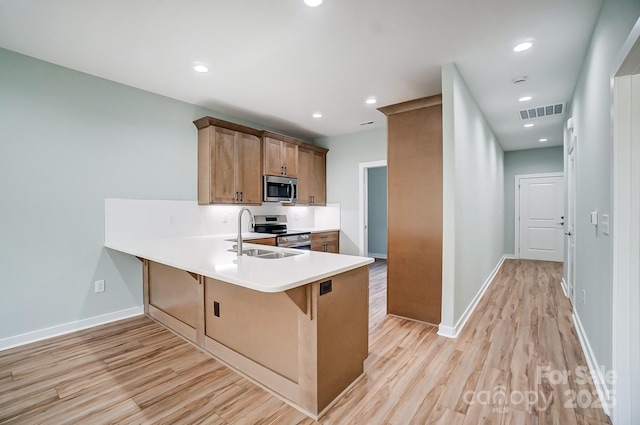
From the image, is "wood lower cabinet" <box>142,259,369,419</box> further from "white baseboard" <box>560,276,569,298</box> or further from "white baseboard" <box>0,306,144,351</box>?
"white baseboard" <box>560,276,569,298</box>

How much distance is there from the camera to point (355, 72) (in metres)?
3.00

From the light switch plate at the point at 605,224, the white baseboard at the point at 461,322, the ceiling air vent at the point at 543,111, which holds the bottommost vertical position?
the white baseboard at the point at 461,322

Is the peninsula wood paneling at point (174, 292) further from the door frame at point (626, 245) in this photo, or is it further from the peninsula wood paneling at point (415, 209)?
the door frame at point (626, 245)

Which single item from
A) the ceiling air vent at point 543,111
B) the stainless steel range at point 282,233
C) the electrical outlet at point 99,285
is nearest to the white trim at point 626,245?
the ceiling air vent at point 543,111

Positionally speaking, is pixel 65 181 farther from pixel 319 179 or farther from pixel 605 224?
pixel 605 224

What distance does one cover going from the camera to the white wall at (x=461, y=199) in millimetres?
2734

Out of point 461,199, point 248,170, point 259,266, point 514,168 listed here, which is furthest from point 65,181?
point 514,168

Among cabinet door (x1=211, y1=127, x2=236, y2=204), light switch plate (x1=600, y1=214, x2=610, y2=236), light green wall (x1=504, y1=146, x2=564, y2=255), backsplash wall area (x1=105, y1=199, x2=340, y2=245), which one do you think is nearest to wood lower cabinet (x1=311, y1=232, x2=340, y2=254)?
backsplash wall area (x1=105, y1=199, x2=340, y2=245)

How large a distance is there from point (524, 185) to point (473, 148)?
4396 millimetres

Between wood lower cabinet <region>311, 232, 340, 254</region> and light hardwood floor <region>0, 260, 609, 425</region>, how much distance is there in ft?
7.11

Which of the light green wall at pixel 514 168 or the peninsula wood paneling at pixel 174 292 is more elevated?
the light green wall at pixel 514 168

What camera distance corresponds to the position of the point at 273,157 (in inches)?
181

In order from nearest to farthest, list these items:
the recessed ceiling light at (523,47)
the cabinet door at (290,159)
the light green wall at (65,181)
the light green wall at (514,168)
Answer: the recessed ceiling light at (523,47), the light green wall at (65,181), the cabinet door at (290,159), the light green wall at (514,168)

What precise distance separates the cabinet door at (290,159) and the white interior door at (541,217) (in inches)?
215
